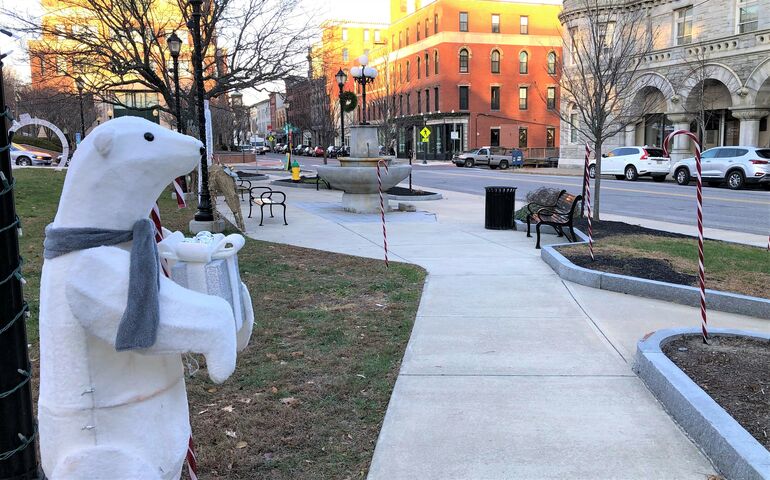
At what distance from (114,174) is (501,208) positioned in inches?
432

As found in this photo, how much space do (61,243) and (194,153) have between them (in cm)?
55

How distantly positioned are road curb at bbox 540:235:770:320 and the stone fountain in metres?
7.10

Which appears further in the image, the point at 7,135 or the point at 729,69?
the point at 729,69

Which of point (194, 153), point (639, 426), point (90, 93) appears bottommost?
point (639, 426)

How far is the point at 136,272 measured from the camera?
2000 mm

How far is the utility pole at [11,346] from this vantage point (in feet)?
8.41

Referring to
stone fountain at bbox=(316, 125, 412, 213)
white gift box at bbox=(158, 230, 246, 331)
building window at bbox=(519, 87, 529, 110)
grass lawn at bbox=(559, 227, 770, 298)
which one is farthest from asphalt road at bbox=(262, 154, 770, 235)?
building window at bbox=(519, 87, 529, 110)

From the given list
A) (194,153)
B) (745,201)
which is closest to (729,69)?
(745,201)

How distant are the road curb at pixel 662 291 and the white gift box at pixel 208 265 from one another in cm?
600

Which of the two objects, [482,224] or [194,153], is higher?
[194,153]

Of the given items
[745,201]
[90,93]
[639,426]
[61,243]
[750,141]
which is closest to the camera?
[61,243]

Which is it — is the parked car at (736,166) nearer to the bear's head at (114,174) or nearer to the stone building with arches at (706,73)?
the stone building with arches at (706,73)

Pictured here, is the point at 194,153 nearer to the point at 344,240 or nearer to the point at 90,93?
the point at 344,240

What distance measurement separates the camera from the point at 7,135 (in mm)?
2633
